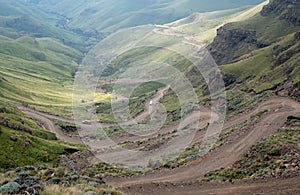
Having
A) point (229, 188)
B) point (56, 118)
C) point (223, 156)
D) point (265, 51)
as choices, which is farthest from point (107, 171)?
point (265, 51)

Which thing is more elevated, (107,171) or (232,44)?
(107,171)

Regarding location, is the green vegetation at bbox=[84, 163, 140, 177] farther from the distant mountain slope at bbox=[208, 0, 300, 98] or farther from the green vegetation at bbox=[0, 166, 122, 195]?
the distant mountain slope at bbox=[208, 0, 300, 98]

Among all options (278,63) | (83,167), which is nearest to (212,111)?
(278,63)

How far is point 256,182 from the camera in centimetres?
3666

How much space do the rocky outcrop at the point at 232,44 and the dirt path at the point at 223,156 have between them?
99380 mm

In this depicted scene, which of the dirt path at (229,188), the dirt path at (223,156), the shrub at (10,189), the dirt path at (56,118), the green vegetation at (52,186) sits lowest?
the dirt path at (56,118)

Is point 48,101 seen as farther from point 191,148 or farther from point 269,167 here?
point 269,167

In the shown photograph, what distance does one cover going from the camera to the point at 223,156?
49.8 metres

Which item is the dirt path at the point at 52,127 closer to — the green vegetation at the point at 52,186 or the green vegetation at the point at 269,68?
the green vegetation at the point at 269,68

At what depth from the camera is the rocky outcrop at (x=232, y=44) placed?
16571cm

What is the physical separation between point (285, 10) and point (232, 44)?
1151 inches

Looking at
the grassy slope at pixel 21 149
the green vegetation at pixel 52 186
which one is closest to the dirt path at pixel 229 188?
the green vegetation at pixel 52 186

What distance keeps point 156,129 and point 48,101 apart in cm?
10232

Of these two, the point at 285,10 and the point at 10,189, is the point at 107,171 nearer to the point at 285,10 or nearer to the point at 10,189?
the point at 10,189
